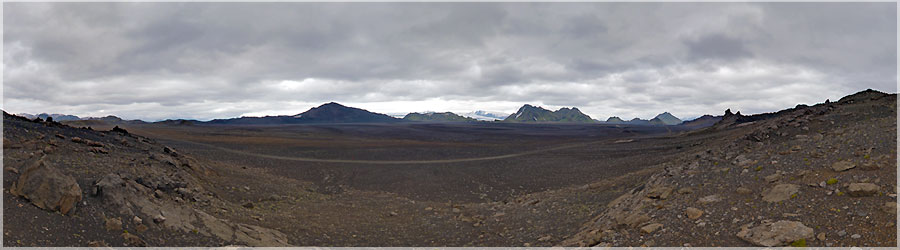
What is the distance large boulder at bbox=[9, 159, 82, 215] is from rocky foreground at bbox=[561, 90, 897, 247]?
11157 mm

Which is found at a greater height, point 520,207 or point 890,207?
point 890,207

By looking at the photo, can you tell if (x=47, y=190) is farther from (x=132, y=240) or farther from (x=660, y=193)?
(x=660, y=193)

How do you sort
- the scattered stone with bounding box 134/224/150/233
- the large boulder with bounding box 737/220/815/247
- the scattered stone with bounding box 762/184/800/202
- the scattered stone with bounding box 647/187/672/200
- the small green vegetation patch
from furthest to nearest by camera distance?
the scattered stone with bounding box 647/187/672/200, the scattered stone with bounding box 134/224/150/233, the scattered stone with bounding box 762/184/800/202, the large boulder with bounding box 737/220/815/247, the small green vegetation patch

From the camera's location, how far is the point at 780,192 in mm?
8156

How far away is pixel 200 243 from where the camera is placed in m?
9.30

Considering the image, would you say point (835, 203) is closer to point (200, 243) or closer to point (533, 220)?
point (533, 220)

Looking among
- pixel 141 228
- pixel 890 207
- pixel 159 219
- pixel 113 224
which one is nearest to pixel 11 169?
pixel 113 224

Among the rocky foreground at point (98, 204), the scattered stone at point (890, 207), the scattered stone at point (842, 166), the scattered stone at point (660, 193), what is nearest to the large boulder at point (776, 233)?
the scattered stone at point (890, 207)

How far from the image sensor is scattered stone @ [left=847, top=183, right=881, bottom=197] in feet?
22.8

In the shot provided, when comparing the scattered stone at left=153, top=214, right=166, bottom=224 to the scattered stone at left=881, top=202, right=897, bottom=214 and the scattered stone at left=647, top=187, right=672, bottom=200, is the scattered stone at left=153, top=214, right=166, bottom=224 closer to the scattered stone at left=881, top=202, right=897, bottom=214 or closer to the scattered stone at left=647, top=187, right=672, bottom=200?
the scattered stone at left=647, top=187, right=672, bottom=200

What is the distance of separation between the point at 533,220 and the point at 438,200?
6964 millimetres

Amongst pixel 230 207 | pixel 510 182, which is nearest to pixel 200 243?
pixel 230 207

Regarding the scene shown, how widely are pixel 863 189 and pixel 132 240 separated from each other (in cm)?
1387

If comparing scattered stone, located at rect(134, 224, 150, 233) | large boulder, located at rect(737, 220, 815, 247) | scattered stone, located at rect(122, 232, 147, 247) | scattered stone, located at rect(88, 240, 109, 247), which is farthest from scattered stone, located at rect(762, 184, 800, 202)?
scattered stone, located at rect(134, 224, 150, 233)
